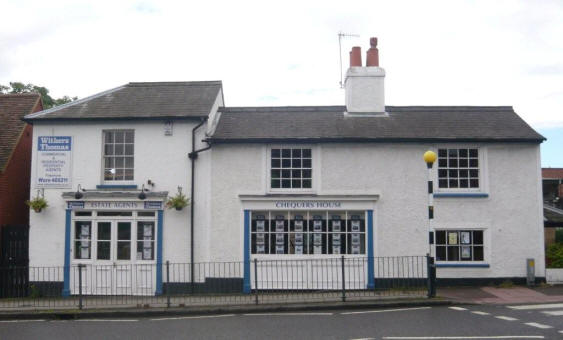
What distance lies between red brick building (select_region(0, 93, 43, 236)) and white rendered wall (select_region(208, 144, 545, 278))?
646cm

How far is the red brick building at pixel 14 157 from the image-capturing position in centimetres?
1642

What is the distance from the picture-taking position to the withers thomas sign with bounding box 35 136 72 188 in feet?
52.2

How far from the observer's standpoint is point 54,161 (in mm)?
15961

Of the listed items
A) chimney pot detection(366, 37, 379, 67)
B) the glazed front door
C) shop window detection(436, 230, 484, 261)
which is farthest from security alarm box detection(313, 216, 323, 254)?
chimney pot detection(366, 37, 379, 67)

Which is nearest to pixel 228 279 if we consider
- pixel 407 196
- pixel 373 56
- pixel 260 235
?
pixel 260 235

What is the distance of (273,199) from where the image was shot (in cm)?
1548

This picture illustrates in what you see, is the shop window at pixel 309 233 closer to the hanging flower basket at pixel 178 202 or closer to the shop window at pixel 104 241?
the hanging flower basket at pixel 178 202

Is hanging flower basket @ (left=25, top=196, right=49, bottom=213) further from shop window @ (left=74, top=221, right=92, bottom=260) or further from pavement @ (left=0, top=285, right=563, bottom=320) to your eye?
pavement @ (left=0, top=285, right=563, bottom=320)

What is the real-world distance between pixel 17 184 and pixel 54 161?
2237 mm

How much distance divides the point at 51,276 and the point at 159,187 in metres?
4.09

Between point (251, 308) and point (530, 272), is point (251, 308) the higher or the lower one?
the lower one

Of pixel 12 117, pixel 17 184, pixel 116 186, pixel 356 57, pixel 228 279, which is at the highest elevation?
pixel 356 57

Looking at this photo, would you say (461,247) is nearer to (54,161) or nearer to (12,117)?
(54,161)

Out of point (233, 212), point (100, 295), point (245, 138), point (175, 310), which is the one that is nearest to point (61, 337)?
point (175, 310)
